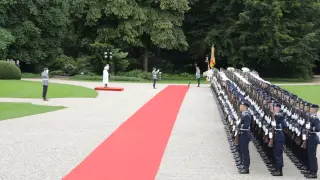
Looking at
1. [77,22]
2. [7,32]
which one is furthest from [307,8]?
[7,32]

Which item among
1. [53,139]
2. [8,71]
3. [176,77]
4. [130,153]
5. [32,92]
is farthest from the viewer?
[176,77]

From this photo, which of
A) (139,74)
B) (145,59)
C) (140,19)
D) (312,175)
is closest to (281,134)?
(312,175)

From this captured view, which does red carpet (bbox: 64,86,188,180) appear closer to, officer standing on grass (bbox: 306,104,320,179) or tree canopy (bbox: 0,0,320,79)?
officer standing on grass (bbox: 306,104,320,179)

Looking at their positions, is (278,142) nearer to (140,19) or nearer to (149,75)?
(149,75)

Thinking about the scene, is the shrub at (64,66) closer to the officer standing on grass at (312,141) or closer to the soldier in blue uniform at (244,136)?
the soldier in blue uniform at (244,136)

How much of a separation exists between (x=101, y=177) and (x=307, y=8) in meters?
52.3

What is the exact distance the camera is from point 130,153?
11.3 m

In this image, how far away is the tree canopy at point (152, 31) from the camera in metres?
53.1

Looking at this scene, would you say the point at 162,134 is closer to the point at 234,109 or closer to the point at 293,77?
the point at 234,109

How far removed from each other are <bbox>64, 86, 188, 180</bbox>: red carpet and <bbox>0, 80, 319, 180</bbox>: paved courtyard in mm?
229

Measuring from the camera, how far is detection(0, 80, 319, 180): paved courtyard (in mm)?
9609

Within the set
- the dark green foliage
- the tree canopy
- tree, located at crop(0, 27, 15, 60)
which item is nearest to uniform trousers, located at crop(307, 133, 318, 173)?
tree, located at crop(0, 27, 15, 60)

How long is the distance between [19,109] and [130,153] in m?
10.7

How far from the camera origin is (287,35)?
53188mm
